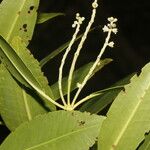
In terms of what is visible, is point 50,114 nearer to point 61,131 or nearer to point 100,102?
point 61,131

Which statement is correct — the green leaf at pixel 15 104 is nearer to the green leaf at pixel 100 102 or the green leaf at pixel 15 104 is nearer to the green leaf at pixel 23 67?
the green leaf at pixel 23 67

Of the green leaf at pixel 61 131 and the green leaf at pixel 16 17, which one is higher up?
the green leaf at pixel 16 17

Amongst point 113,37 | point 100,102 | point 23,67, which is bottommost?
point 113,37

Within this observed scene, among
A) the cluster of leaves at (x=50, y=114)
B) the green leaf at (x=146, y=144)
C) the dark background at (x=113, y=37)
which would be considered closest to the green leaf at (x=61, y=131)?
the cluster of leaves at (x=50, y=114)

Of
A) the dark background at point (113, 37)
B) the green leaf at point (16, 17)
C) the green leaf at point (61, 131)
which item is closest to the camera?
the green leaf at point (61, 131)

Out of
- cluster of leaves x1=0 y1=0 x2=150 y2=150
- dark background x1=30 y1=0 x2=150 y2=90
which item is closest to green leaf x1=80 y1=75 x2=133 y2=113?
cluster of leaves x1=0 y1=0 x2=150 y2=150

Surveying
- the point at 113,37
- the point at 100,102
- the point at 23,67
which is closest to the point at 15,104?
the point at 23,67
